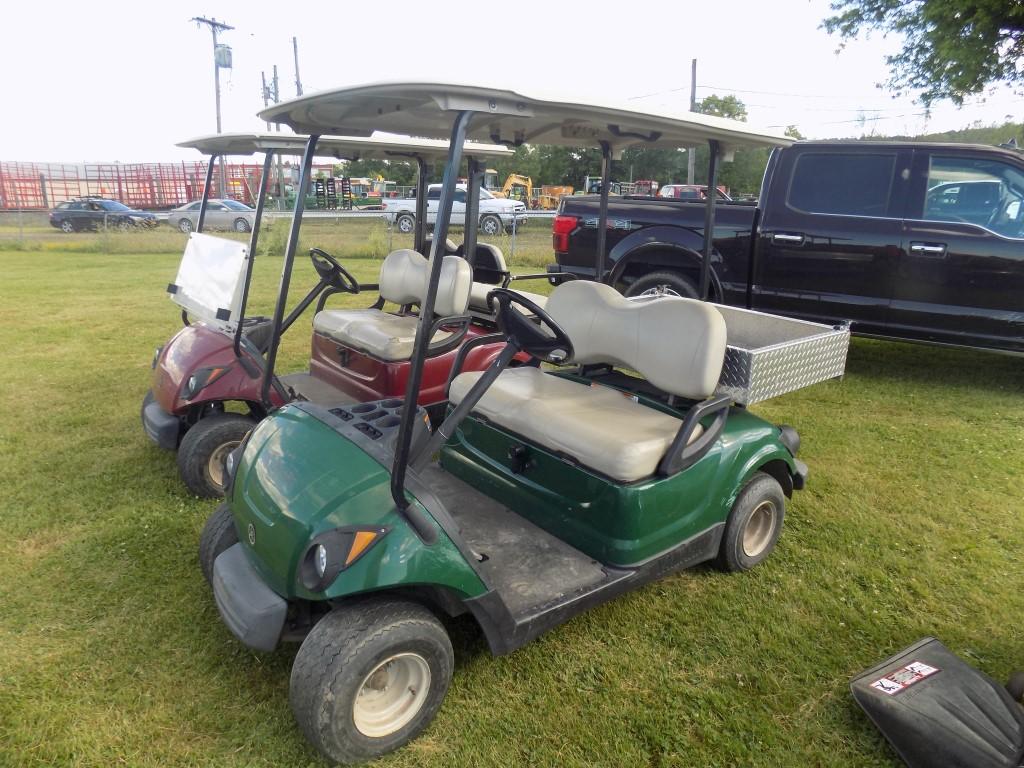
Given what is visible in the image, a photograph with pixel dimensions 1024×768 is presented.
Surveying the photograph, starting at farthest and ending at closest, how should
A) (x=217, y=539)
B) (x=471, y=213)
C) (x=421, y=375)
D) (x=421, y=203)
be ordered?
(x=421, y=203), (x=471, y=213), (x=217, y=539), (x=421, y=375)

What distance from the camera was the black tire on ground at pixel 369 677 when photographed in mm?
1987

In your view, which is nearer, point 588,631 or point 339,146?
point 588,631

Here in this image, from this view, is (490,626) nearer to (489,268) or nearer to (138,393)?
(489,268)

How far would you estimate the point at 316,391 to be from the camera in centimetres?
451

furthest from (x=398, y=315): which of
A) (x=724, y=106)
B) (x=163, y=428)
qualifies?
(x=724, y=106)

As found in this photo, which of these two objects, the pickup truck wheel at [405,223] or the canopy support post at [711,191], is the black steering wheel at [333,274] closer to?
the canopy support post at [711,191]

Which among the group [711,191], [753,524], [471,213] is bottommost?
[753,524]

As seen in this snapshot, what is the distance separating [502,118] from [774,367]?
4.87ft

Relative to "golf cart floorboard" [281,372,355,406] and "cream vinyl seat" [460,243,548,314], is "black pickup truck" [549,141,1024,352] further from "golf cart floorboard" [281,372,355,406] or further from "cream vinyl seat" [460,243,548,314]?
"golf cart floorboard" [281,372,355,406]

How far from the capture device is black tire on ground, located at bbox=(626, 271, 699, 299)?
6.20m

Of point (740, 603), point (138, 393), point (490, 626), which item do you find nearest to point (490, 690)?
point (490, 626)

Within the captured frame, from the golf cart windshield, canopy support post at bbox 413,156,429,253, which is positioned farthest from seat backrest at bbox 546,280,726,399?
canopy support post at bbox 413,156,429,253

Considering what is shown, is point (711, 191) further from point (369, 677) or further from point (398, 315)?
point (369, 677)

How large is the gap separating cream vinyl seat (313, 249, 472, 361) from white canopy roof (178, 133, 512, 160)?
72 cm
